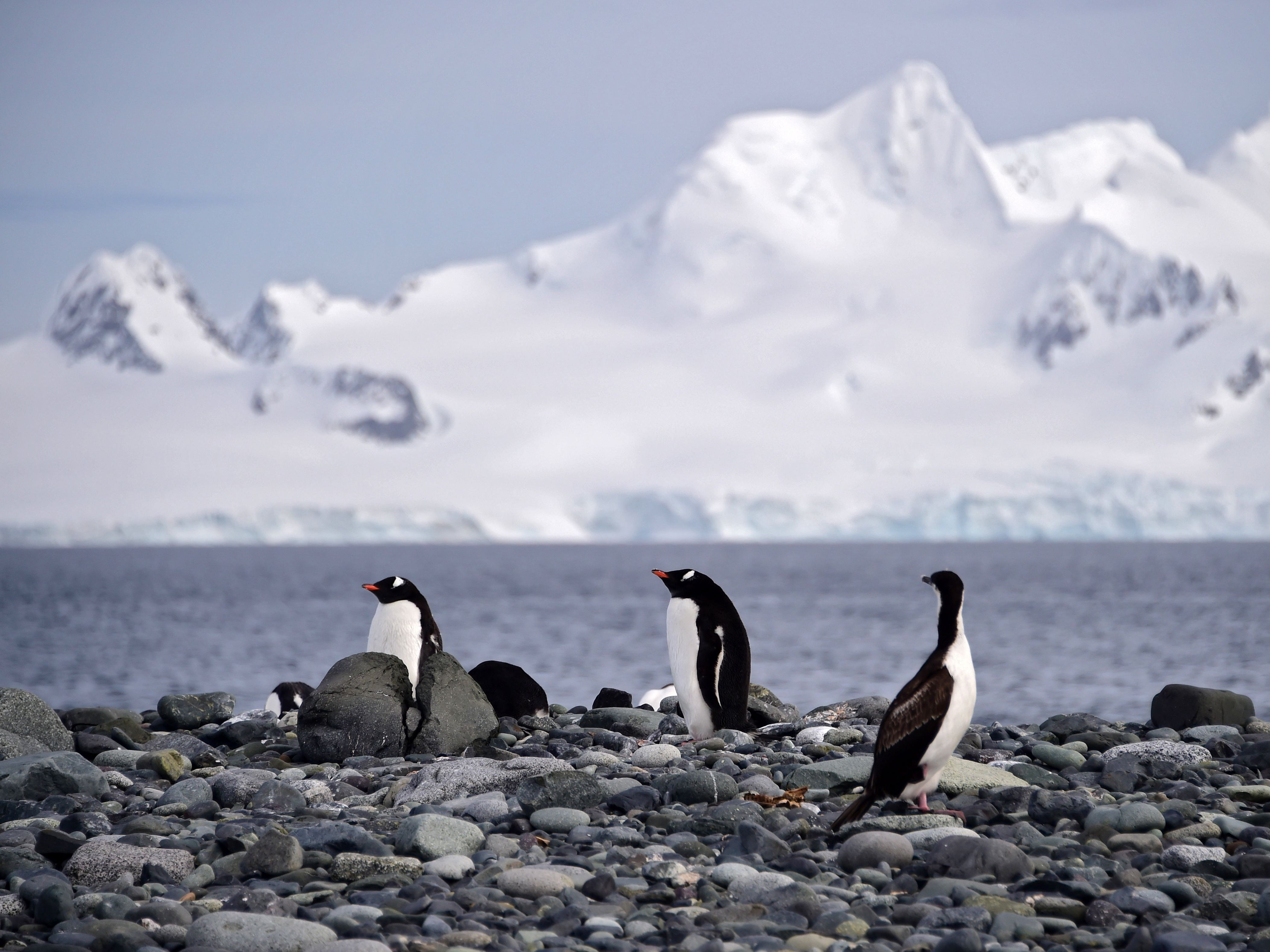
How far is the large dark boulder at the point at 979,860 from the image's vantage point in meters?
5.74

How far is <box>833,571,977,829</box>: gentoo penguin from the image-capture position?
647 cm

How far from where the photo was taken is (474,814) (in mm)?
6727

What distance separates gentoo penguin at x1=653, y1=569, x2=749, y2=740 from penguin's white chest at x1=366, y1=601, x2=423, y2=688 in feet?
5.80

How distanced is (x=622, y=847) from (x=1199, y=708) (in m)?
5.30

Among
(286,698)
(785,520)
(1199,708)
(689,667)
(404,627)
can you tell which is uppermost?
(785,520)

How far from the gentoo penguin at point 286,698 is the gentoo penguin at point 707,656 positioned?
3.55 metres

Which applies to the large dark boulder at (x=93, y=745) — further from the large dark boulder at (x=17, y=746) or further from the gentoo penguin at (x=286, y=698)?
the gentoo penguin at (x=286, y=698)

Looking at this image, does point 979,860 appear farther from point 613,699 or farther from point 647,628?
point 647,628

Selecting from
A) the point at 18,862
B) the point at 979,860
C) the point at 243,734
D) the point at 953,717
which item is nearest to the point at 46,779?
the point at 18,862

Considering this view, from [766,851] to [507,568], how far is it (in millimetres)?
89866

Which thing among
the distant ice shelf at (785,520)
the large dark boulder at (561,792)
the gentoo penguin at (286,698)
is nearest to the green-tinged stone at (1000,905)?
the large dark boulder at (561,792)

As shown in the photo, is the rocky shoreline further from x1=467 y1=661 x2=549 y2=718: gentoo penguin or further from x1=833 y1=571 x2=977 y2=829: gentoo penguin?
x1=467 y1=661 x2=549 y2=718: gentoo penguin

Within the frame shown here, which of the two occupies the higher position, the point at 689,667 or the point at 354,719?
the point at 689,667

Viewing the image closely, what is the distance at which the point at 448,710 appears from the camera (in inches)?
337
